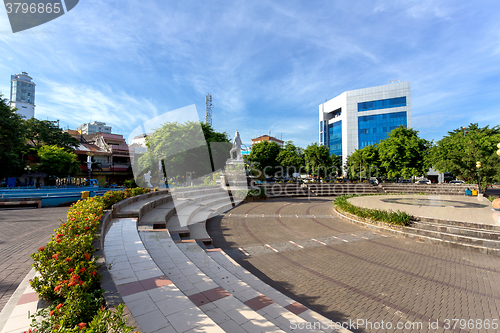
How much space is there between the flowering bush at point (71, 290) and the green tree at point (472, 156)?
1310 inches

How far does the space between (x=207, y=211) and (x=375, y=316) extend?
465 inches

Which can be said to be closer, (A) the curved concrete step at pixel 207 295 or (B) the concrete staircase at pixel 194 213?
(A) the curved concrete step at pixel 207 295

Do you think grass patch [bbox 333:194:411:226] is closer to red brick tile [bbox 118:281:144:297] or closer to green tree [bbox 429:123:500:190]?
red brick tile [bbox 118:281:144:297]

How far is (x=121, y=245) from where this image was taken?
6406mm

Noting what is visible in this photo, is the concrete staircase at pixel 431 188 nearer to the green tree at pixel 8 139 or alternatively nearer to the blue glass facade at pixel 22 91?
the green tree at pixel 8 139

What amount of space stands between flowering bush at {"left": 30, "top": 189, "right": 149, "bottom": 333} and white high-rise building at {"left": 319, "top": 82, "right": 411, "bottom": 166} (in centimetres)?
7121

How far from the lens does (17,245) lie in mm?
7160

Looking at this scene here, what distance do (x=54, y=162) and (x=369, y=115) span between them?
73.0 m

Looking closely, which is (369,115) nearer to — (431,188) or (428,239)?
(431,188)

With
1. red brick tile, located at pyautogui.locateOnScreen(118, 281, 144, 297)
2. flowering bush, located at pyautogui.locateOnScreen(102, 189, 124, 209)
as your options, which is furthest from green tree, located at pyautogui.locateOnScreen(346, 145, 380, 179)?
red brick tile, located at pyautogui.locateOnScreen(118, 281, 144, 297)

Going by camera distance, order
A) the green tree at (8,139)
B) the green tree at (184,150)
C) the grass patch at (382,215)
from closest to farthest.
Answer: the grass patch at (382,215)
the green tree at (8,139)
the green tree at (184,150)

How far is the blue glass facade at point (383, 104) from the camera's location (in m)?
62.7

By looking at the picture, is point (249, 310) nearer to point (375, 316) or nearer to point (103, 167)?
point (375, 316)

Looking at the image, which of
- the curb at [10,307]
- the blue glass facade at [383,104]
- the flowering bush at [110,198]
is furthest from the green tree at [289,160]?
the blue glass facade at [383,104]
